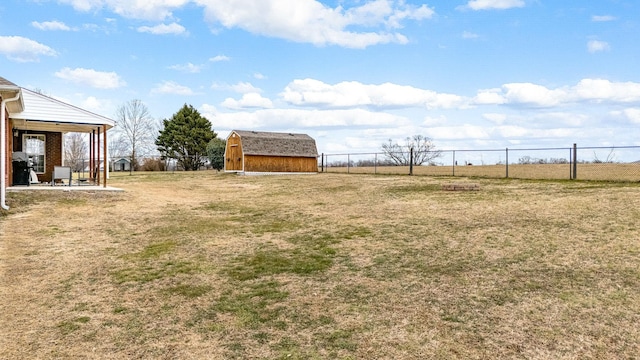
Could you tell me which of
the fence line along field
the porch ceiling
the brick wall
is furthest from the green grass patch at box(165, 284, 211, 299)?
the brick wall

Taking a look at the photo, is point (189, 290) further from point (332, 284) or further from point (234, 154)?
point (234, 154)

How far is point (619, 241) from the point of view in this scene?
747 cm

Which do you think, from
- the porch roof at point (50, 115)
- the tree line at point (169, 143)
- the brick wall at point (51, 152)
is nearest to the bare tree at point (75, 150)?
the tree line at point (169, 143)

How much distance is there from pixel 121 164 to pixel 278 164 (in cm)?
2380

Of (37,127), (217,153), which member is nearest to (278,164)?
(217,153)

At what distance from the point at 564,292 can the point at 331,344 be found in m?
3.23

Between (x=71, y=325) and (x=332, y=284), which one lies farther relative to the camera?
(x=332, y=284)

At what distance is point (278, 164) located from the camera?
32906 mm

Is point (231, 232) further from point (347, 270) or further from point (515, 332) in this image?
point (515, 332)

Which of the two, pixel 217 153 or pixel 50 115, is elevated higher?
pixel 50 115

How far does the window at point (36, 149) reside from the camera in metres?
19.8

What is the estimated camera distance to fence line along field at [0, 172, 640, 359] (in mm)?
4301

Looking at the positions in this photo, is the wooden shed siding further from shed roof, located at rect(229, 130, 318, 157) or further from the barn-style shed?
shed roof, located at rect(229, 130, 318, 157)

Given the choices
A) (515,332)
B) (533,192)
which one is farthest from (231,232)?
(533,192)
